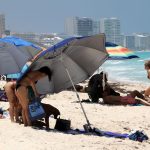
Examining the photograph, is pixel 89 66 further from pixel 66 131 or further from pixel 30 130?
pixel 30 130

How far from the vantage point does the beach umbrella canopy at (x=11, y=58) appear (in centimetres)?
938

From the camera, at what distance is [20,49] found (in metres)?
Result: 9.47

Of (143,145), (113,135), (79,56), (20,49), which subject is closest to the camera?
(143,145)

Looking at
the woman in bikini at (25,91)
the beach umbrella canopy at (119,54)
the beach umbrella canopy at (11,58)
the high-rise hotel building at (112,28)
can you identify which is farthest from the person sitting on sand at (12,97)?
the high-rise hotel building at (112,28)

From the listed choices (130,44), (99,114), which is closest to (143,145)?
(99,114)

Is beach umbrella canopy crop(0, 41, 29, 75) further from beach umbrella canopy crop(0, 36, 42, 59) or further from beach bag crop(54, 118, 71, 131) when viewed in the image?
beach bag crop(54, 118, 71, 131)

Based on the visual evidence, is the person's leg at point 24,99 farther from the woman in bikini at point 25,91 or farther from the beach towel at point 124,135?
the beach towel at point 124,135

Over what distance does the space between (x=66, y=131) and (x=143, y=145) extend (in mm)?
1392

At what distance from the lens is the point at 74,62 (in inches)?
323

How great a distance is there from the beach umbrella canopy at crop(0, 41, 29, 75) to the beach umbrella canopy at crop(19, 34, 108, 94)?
142 cm

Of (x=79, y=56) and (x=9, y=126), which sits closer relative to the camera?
(x=9, y=126)

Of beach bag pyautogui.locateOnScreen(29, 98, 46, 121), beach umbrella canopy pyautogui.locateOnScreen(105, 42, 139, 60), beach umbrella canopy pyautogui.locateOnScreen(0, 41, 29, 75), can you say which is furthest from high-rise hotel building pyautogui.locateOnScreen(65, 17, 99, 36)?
beach bag pyautogui.locateOnScreen(29, 98, 46, 121)

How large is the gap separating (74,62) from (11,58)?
1935mm

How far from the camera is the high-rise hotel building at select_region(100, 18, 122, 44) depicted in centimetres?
18430
